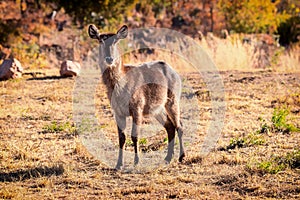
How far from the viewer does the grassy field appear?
5629 mm

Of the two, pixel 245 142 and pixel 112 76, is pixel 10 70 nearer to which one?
pixel 112 76

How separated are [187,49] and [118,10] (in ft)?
20.8

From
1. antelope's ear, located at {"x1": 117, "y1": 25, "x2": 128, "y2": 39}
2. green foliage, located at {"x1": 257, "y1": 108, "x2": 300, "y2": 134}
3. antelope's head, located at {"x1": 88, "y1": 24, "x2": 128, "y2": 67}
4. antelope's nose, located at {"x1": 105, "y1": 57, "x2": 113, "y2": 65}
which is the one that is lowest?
green foliage, located at {"x1": 257, "y1": 108, "x2": 300, "y2": 134}

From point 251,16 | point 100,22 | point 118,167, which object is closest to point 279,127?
point 118,167

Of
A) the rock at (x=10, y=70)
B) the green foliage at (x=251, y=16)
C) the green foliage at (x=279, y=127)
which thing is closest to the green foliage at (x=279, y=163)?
the green foliage at (x=279, y=127)

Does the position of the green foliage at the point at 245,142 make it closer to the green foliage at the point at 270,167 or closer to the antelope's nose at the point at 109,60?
the green foliage at the point at 270,167

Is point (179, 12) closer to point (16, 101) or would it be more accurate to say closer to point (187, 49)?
point (187, 49)

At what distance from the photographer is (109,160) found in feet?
22.7

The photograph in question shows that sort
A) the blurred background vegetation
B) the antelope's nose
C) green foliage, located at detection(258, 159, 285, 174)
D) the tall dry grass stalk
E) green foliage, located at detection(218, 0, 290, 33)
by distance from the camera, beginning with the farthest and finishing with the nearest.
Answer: green foliage, located at detection(218, 0, 290, 33) < the blurred background vegetation < the tall dry grass stalk < the antelope's nose < green foliage, located at detection(258, 159, 285, 174)

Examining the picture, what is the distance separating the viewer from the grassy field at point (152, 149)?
5629mm

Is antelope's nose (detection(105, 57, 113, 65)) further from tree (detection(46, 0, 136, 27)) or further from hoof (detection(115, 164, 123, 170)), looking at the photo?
tree (detection(46, 0, 136, 27))

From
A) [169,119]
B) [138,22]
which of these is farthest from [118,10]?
[169,119]

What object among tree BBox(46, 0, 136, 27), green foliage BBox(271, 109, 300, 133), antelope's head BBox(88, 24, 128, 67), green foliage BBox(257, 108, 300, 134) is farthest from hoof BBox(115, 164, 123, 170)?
tree BBox(46, 0, 136, 27)

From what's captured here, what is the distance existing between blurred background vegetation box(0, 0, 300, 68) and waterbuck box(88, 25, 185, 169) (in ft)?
28.8
